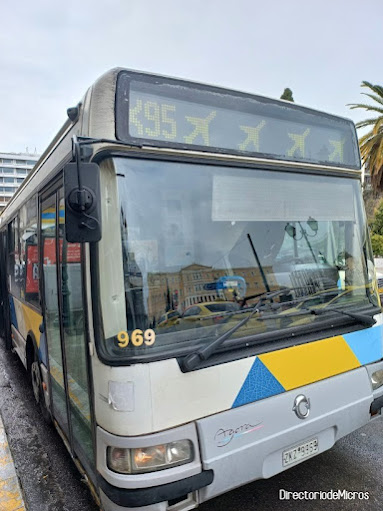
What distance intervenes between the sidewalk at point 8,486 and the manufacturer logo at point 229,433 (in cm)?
176

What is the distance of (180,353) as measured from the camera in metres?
2.18

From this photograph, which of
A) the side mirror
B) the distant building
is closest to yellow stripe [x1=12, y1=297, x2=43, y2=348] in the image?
the side mirror

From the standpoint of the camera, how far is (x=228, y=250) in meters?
2.56

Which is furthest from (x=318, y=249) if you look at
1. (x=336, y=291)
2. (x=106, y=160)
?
(x=106, y=160)

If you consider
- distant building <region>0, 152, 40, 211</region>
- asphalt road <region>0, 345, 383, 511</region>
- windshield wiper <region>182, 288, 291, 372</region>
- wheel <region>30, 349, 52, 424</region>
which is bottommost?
asphalt road <region>0, 345, 383, 511</region>

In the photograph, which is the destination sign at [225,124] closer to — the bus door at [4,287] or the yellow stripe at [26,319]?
the yellow stripe at [26,319]

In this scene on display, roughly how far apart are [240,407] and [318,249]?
4.43ft

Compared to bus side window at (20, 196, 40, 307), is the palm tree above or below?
above

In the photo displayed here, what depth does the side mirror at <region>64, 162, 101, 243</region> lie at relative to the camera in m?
2.01

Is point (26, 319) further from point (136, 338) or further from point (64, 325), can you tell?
point (136, 338)

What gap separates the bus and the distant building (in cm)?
11284

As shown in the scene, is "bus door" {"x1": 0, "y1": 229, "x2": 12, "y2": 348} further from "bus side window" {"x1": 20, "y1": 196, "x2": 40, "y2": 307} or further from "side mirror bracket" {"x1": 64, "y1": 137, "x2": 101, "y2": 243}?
"side mirror bracket" {"x1": 64, "y1": 137, "x2": 101, "y2": 243}

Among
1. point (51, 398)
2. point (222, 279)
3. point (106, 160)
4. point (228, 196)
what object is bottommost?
point (51, 398)

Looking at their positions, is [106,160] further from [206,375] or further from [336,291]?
[336,291]
